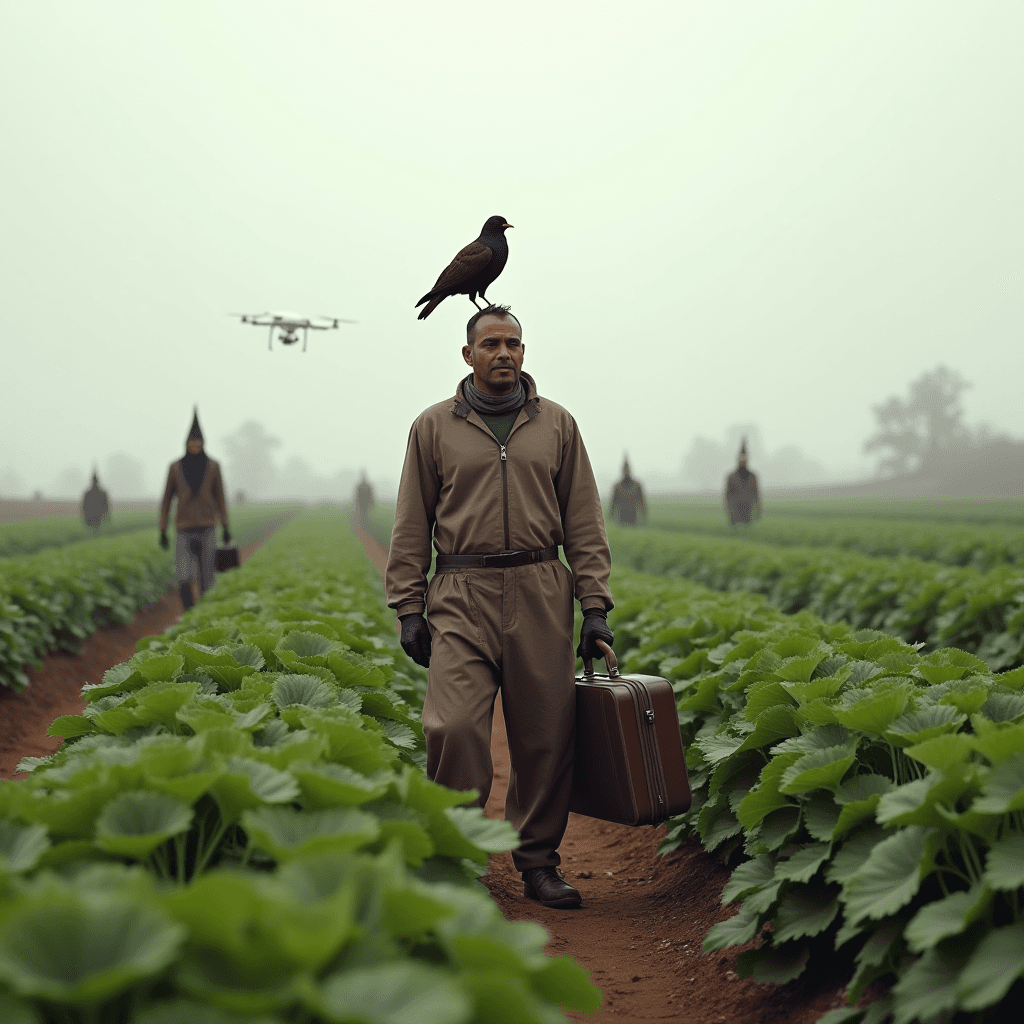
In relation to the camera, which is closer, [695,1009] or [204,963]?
A: [204,963]

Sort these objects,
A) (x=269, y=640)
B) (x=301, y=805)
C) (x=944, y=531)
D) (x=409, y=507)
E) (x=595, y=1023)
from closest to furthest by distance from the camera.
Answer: (x=301, y=805), (x=595, y=1023), (x=409, y=507), (x=269, y=640), (x=944, y=531)

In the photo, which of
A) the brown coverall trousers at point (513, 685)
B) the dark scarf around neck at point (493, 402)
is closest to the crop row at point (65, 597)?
the brown coverall trousers at point (513, 685)

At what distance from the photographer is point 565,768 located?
408 centimetres

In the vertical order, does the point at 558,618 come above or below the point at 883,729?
above

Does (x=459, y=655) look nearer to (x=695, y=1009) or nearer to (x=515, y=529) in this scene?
(x=515, y=529)

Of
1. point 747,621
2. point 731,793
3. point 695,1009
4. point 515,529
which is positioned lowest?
point 695,1009

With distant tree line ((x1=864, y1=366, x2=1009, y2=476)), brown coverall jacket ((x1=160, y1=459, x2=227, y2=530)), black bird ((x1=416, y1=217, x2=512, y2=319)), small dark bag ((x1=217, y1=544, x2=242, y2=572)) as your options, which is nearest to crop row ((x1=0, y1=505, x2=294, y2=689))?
brown coverall jacket ((x1=160, y1=459, x2=227, y2=530))

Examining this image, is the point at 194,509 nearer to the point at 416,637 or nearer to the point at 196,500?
the point at 196,500

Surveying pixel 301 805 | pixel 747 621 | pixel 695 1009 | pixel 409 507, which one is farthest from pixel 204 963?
pixel 747 621

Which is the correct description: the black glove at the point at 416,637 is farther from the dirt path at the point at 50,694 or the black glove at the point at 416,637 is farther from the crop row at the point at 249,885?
the dirt path at the point at 50,694

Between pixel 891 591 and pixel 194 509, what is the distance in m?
7.11

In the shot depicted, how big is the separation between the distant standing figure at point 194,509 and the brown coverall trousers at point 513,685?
6.50 metres

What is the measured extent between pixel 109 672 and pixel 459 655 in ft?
4.57

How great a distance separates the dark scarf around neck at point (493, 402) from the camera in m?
4.03
